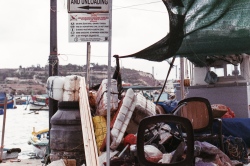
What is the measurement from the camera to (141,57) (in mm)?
7773

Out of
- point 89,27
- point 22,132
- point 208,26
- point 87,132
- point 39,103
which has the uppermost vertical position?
point 208,26

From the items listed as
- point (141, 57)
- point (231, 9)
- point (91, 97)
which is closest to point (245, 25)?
point (231, 9)

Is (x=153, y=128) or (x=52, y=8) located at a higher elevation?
(x=52, y=8)

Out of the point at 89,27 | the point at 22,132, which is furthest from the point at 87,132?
the point at 22,132

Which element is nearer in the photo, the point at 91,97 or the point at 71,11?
the point at 71,11

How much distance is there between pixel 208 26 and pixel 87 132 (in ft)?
8.78

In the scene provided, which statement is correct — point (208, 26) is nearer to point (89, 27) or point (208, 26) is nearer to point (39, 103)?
point (89, 27)

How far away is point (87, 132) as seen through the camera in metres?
6.40

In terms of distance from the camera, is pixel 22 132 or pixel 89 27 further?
pixel 22 132

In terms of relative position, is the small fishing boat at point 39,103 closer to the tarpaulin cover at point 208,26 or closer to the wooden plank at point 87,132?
the wooden plank at point 87,132

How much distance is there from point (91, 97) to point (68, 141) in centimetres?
140

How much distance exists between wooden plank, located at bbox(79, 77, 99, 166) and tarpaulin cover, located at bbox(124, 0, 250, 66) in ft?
5.59

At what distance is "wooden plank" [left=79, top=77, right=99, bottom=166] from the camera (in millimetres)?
5441

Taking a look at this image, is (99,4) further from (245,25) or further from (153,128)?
(245,25)
